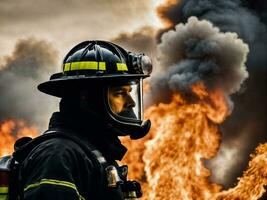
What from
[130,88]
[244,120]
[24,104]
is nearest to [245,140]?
[244,120]

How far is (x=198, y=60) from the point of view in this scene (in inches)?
1012

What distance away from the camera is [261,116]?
28891 millimetres

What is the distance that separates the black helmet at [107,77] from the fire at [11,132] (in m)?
20.0

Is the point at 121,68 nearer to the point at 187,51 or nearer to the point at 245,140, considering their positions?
the point at 187,51

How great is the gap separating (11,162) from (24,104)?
979 inches

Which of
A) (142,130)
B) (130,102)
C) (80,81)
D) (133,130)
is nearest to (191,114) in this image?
(142,130)

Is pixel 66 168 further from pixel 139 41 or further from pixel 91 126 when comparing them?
pixel 139 41

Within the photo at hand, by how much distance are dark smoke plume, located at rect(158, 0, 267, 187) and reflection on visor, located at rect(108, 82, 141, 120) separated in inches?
858

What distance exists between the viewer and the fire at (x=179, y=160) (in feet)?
59.6

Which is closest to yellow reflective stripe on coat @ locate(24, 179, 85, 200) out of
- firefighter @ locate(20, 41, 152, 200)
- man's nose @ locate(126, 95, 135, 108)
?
firefighter @ locate(20, 41, 152, 200)

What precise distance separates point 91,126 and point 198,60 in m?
21.5

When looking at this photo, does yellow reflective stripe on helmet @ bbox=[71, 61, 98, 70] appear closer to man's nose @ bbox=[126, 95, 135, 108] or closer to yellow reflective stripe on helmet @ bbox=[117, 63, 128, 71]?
Result: yellow reflective stripe on helmet @ bbox=[117, 63, 128, 71]

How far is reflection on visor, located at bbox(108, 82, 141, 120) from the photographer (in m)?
4.57

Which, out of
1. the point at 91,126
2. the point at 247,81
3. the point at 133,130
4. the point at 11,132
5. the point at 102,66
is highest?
the point at 247,81
